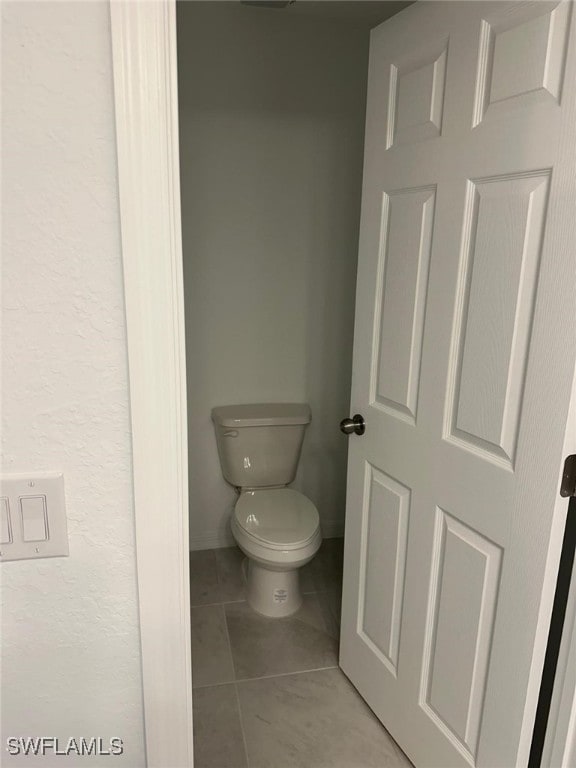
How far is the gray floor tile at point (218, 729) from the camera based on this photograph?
5.63ft

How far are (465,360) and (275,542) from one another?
1190 millimetres

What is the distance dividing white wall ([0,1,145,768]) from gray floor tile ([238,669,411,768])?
1.09 metres

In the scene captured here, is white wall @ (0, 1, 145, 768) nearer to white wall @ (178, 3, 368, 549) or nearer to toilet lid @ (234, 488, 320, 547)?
toilet lid @ (234, 488, 320, 547)

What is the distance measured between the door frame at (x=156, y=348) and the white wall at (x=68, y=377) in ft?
0.06

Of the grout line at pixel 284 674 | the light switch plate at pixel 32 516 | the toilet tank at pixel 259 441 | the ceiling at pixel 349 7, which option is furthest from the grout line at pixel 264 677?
the ceiling at pixel 349 7

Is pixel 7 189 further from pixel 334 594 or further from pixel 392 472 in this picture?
pixel 334 594

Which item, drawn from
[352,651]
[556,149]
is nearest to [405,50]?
[556,149]

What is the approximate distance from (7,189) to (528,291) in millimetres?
937

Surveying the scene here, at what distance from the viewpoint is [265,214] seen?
2551 mm

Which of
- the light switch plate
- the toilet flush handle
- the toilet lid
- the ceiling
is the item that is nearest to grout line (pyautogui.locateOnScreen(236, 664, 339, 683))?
the toilet lid

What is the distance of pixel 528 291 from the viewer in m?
1.14

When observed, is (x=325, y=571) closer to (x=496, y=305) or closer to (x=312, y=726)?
(x=312, y=726)

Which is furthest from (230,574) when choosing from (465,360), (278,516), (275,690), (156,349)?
(156,349)

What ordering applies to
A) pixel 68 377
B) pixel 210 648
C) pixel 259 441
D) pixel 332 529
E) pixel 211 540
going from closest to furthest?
pixel 68 377 < pixel 210 648 < pixel 259 441 < pixel 211 540 < pixel 332 529
